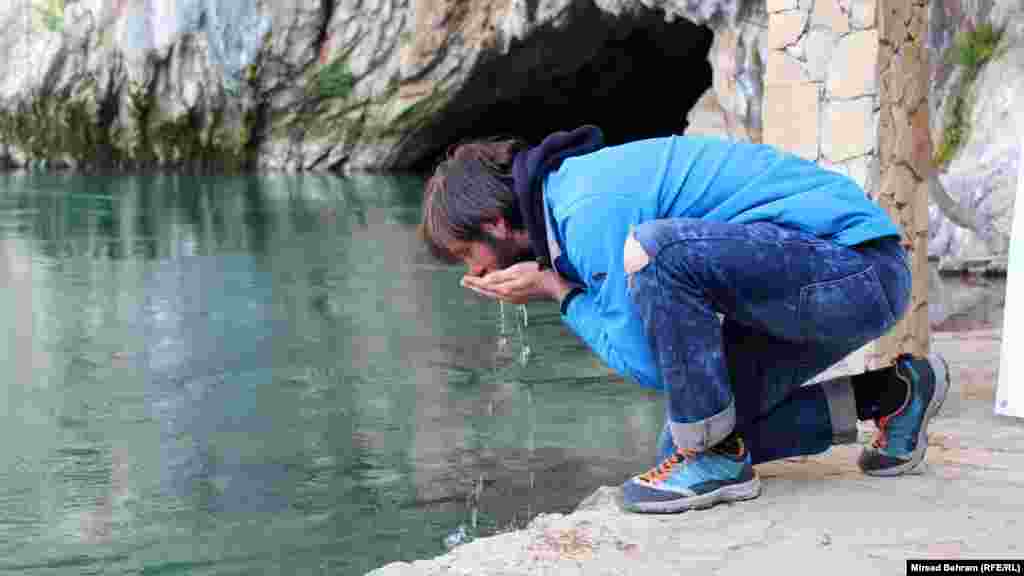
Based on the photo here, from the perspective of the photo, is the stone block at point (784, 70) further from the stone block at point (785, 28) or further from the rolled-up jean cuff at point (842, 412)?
the rolled-up jean cuff at point (842, 412)

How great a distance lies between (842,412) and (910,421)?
168 mm

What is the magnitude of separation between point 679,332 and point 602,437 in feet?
7.50

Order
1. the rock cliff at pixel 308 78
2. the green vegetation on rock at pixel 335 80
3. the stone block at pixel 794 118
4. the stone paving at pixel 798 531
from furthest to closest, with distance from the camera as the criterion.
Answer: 1. the green vegetation on rock at pixel 335 80
2. the rock cliff at pixel 308 78
3. the stone block at pixel 794 118
4. the stone paving at pixel 798 531

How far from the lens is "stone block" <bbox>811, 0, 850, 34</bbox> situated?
4934mm

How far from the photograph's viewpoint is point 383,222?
1405 centimetres

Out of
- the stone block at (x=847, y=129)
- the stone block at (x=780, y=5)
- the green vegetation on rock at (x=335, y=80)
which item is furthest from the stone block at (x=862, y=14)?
the green vegetation on rock at (x=335, y=80)

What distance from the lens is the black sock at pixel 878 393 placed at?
11.1 ft

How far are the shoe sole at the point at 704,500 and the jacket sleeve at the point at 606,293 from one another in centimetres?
27

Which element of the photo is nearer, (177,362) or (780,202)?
(780,202)

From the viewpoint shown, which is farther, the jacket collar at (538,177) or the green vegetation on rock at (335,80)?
the green vegetation on rock at (335,80)

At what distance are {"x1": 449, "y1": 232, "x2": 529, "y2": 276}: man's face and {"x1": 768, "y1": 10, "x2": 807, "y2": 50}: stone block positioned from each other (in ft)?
7.86

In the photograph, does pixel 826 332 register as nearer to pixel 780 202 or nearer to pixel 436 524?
pixel 780 202

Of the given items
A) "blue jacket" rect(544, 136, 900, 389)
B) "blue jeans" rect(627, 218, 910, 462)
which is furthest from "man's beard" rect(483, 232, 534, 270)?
"blue jeans" rect(627, 218, 910, 462)

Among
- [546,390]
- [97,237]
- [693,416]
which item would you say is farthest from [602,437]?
[97,237]
